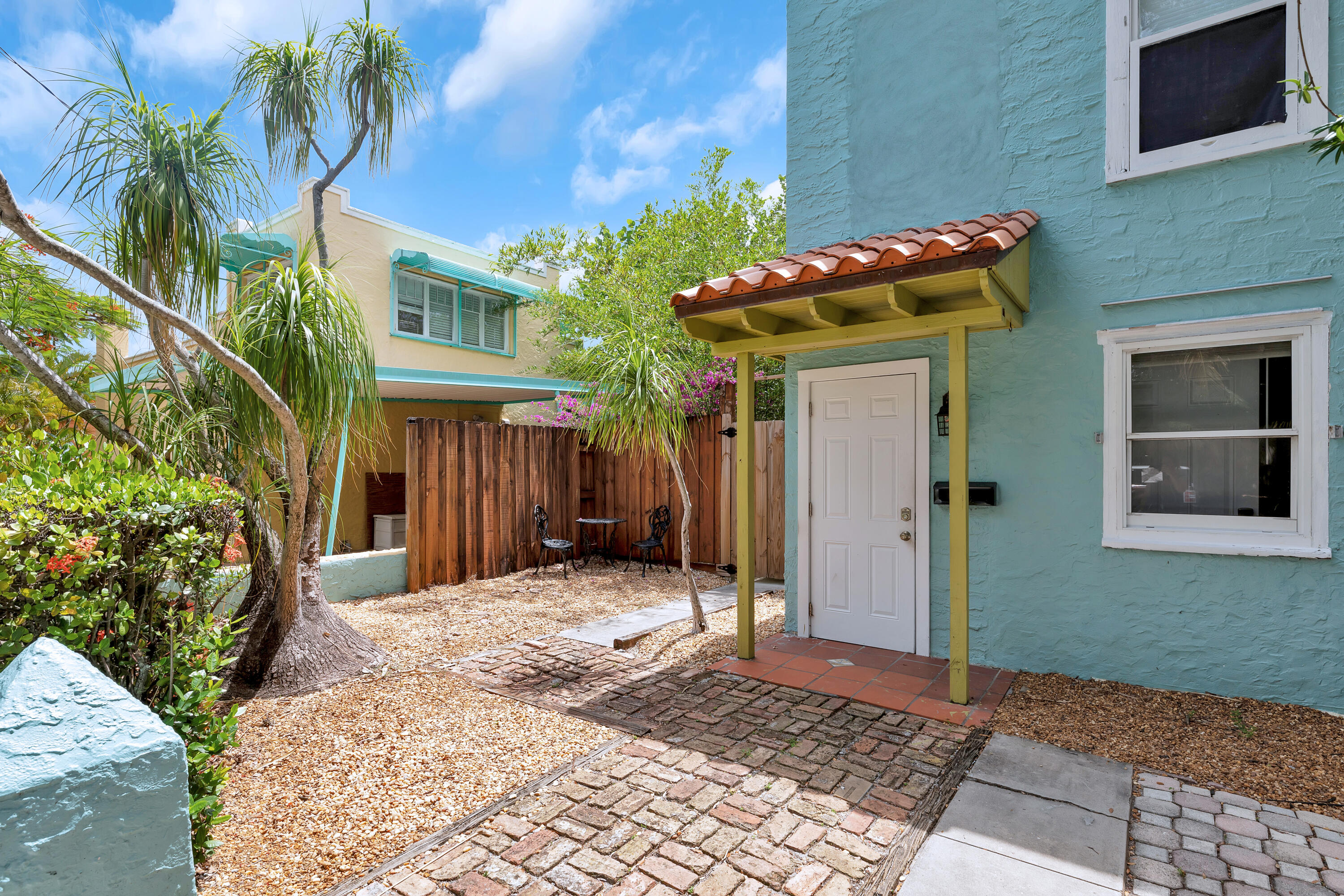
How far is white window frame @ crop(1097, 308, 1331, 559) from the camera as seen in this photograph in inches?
142

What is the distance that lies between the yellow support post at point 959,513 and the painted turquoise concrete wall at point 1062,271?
2.55ft

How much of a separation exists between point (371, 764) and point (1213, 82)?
6.09 meters

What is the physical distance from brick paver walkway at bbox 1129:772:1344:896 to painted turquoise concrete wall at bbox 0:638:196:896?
3.06 metres

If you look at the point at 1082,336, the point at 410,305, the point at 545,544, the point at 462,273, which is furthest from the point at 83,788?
the point at 462,273

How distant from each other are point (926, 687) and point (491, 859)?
2.88m

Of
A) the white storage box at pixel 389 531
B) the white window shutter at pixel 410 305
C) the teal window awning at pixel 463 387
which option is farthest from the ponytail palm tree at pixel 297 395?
the white window shutter at pixel 410 305

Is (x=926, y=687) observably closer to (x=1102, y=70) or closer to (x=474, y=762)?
(x=474, y=762)

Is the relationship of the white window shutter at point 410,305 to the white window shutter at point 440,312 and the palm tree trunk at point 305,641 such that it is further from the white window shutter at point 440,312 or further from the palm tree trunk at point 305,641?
the palm tree trunk at point 305,641

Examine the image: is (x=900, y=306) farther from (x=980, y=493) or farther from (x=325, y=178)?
(x=325, y=178)

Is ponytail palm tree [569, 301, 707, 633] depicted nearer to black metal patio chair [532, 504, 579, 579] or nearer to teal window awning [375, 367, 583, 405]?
teal window awning [375, 367, 583, 405]

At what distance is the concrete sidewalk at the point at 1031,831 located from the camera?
233cm

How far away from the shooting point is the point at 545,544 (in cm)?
820

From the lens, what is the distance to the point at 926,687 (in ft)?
13.7

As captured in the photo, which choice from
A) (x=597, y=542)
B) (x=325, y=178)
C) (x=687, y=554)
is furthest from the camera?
(x=325, y=178)
